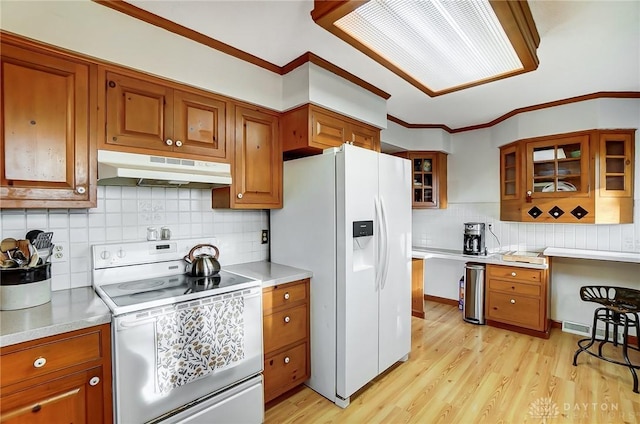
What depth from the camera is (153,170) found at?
1691 mm

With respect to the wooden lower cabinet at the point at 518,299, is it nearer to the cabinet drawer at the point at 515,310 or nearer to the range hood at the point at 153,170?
the cabinet drawer at the point at 515,310

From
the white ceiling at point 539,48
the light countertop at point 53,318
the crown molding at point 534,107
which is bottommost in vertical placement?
the light countertop at point 53,318

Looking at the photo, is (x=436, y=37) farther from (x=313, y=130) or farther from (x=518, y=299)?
(x=518, y=299)

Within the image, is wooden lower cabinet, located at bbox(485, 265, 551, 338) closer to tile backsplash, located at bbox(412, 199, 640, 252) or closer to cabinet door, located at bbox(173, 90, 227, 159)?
tile backsplash, located at bbox(412, 199, 640, 252)

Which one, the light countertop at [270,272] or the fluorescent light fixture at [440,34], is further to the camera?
the light countertop at [270,272]

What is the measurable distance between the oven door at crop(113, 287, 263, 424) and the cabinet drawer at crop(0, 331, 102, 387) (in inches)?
3.7

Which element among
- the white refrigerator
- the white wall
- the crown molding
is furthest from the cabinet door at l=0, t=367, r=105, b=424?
the crown molding

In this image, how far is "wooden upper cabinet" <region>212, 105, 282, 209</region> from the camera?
2172 mm

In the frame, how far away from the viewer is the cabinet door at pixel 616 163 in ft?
9.54

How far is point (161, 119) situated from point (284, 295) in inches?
53.1

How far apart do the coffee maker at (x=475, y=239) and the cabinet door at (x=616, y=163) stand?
1.14 metres

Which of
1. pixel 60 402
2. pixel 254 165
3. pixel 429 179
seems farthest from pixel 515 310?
pixel 60 402

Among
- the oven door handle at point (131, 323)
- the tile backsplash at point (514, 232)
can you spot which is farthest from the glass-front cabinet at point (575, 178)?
the oven door handle at point (131, 323)

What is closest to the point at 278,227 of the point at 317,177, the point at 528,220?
the point at 317,177
